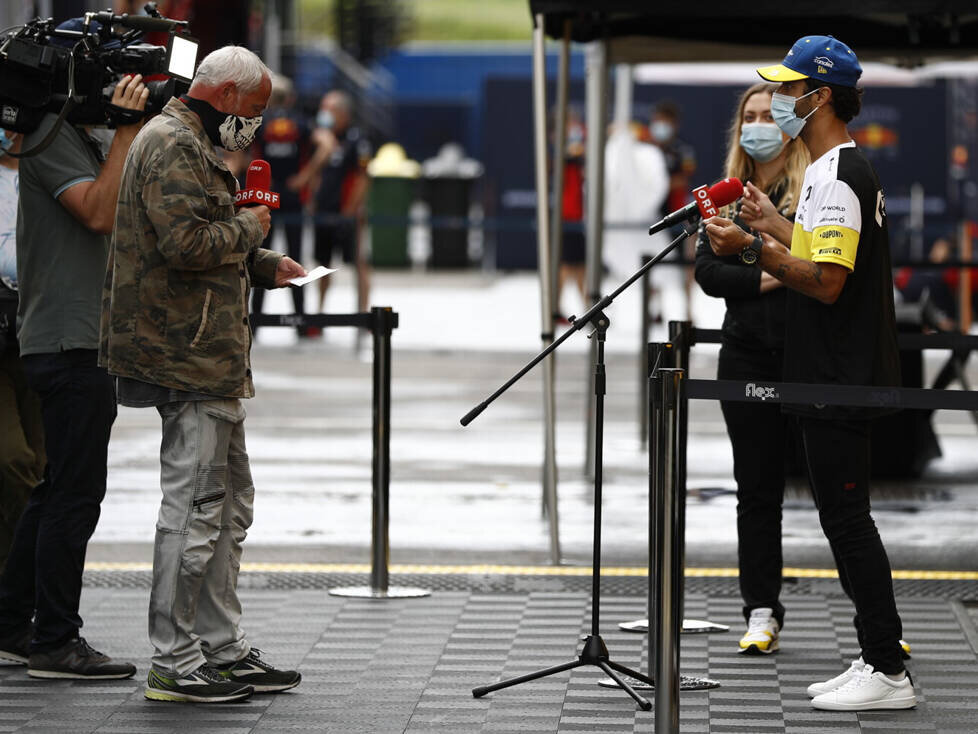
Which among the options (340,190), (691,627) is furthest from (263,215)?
(340,190)

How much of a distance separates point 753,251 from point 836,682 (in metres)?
1.46

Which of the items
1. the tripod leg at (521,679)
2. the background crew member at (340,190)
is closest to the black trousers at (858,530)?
the tripod leg at (521,679)

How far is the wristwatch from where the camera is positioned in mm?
5508

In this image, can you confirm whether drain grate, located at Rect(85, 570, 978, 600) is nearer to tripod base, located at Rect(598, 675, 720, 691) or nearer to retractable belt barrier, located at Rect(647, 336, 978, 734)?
tripod base, located at Rect(598, 675, 720, 691)

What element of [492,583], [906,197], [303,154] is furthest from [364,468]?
[906,197]

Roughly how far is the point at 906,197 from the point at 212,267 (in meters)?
21.1

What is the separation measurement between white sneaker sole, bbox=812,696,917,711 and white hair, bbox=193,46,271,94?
2.71m

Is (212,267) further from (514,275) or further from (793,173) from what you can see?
(514,275)

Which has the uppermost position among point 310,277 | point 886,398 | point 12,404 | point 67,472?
point 310,277

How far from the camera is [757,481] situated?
6570 mm

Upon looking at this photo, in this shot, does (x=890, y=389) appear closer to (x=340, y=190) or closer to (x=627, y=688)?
(x=627, y=688)

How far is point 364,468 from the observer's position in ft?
35.3

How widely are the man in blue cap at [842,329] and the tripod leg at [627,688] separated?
56cm

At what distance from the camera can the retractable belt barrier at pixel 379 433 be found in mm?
7410
